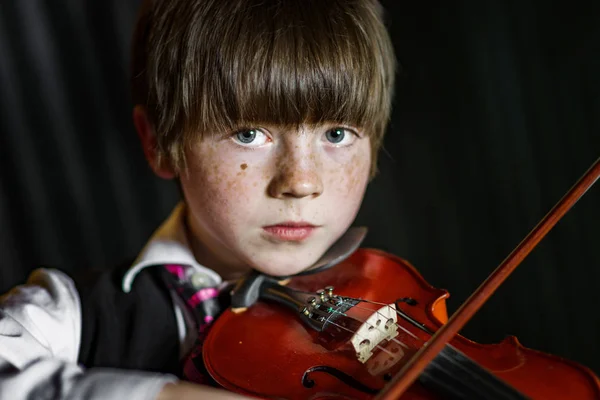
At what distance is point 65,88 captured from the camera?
1171 mm

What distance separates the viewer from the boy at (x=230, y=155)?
67 centimetres

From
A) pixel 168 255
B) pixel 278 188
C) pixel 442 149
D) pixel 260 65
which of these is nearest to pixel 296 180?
pixel 278 188

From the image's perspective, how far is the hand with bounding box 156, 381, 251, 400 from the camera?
21.1 inches

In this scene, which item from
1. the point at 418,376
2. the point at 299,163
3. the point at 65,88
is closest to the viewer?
the point at 418,376

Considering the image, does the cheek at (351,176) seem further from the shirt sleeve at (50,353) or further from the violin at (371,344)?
the shirt sleeve at (50,353)

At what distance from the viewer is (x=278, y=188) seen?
680 millimetres

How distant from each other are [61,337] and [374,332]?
1.19ft

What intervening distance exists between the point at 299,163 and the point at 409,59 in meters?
0.59

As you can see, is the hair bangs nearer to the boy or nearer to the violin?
the boy

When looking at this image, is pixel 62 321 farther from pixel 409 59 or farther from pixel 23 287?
pixel 409 59

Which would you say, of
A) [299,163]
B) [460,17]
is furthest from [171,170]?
[460,17]

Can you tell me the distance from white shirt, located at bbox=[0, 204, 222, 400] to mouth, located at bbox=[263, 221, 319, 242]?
14cm

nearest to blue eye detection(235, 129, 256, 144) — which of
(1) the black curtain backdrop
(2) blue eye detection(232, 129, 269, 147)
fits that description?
(2) blue eye detection(232, 129, 269, 147)

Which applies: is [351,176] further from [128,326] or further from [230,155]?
[128,326]
